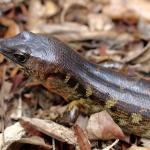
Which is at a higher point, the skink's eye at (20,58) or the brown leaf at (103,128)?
the skink's eye at (20,58)

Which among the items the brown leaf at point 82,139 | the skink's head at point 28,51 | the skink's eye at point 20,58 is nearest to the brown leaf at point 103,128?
the brown leaf at point 82,139

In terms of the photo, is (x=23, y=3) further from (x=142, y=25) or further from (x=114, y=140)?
(x=114, y=140)

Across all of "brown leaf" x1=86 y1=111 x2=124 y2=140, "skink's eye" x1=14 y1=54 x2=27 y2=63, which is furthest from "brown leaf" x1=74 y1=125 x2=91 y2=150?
"skink's eye" x1=14 y1=54 x2=27 y2=63

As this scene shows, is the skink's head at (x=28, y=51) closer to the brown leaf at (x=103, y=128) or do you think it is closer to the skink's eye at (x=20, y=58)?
the skink's eye at (x=20, y=58)

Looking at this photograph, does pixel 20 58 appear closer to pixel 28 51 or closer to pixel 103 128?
pixel 28 51

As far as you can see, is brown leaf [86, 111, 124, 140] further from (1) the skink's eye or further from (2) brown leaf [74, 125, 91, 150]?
(1) the skink's eye

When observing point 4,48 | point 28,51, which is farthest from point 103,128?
point 4,48

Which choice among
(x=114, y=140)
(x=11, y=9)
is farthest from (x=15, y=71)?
(x=114, y=140)

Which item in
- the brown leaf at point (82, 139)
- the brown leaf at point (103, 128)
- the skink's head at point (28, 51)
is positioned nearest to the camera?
the brown leaf at point (82, 139)

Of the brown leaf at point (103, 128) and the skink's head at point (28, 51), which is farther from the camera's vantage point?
the skink's head at point (28, 51)
